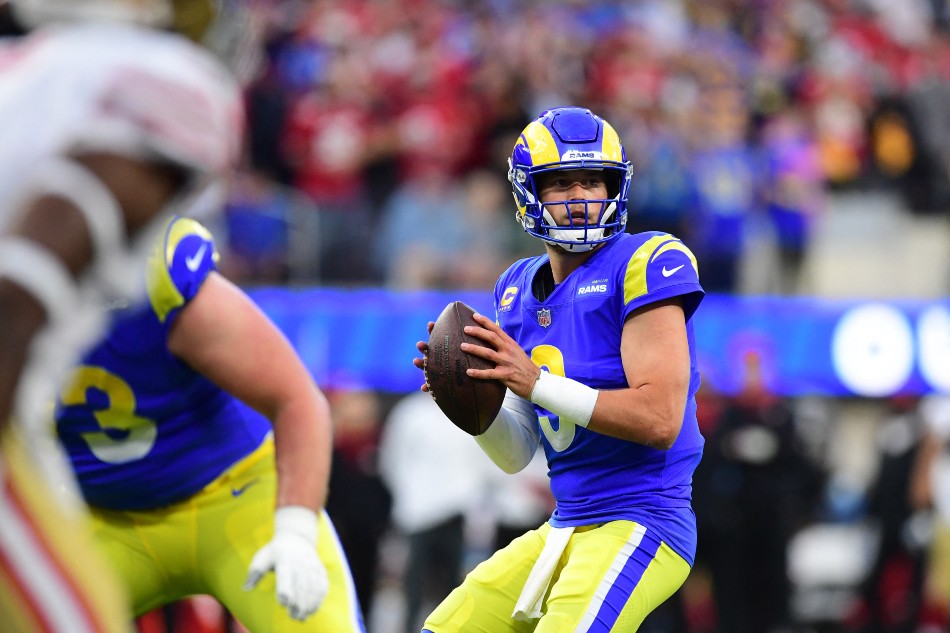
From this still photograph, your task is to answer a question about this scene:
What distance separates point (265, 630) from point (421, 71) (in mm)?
7837

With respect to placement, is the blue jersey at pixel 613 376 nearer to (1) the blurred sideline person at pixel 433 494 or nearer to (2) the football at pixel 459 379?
(2) the football at pixel 459 379

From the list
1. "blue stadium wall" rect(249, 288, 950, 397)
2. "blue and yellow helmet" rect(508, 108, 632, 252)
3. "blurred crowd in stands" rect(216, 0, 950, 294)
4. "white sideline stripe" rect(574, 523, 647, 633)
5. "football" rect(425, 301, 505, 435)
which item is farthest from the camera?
"blurred crowd in stands" rect(216, 0, 950, 294)

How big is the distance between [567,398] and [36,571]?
1.72m

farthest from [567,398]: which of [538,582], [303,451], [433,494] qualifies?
[433,494]

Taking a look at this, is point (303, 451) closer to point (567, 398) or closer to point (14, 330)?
point (567, 398)

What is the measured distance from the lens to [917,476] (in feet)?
31.7

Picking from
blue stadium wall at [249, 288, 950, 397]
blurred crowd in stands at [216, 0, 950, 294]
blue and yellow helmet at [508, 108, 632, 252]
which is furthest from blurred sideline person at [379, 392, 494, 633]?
blue and yellow helmet at [508, 108, 632, 252]

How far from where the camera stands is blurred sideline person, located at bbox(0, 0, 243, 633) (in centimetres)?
222

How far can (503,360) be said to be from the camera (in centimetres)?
382

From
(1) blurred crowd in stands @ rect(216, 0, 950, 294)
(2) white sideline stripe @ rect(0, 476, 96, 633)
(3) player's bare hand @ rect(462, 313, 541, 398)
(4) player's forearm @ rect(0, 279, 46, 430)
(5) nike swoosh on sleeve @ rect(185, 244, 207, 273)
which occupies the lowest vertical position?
(1) blurred crowd in stands @ rect(216, 0, 950, 294)

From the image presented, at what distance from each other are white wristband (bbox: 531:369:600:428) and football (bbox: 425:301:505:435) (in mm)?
130

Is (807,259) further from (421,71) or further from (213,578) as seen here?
(213,578)

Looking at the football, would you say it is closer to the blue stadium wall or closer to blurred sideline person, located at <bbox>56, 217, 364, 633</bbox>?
blurred sideline person, located at <bbox>56, 217, 364, 633</bbox>

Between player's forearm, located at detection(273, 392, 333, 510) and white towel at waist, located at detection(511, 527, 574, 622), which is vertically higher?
player's forearm, located at detection(273, 392, 333, 510)
